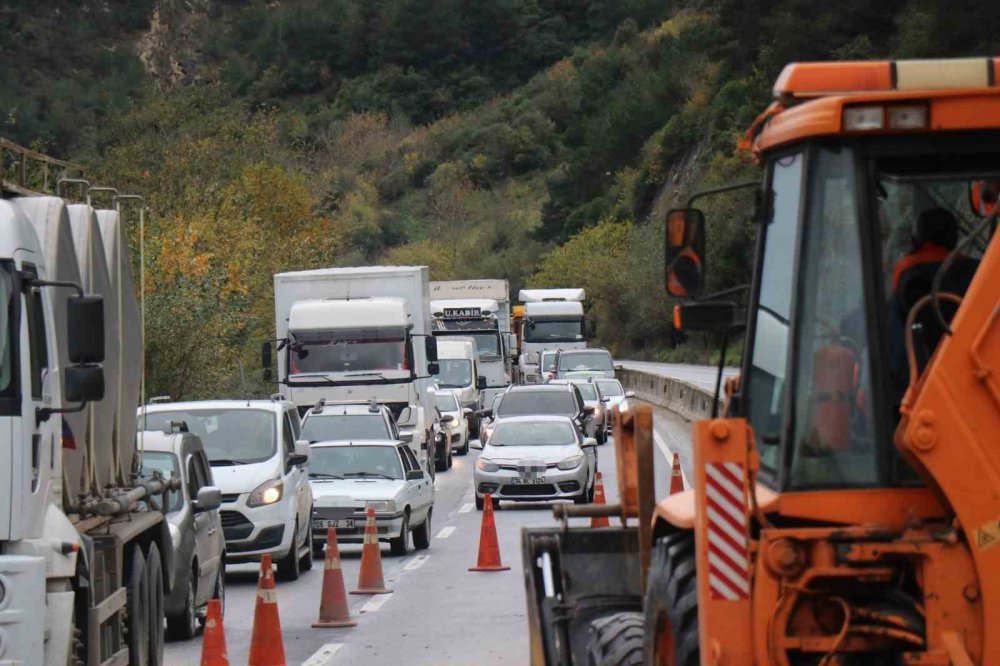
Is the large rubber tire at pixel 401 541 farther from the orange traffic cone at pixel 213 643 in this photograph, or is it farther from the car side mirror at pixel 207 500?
the orange traffic cone at pixel 213 643

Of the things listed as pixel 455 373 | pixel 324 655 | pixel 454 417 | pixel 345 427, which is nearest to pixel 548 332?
pixel 455 373

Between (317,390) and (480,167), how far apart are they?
128902 millimetres

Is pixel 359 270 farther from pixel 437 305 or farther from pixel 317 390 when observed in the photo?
pixel 437 305

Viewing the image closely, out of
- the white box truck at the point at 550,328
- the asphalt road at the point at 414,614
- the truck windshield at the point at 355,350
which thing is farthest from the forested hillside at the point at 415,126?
the white box truck at the point at 550,328

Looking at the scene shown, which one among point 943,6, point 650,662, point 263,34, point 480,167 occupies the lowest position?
point 650,662

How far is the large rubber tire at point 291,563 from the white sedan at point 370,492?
7.06ft

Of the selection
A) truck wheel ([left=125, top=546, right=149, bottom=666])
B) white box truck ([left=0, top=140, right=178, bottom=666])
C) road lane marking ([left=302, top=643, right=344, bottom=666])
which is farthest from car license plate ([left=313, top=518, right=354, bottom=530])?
truck wheel ([left=125, top=546, right=149, bottom=666])

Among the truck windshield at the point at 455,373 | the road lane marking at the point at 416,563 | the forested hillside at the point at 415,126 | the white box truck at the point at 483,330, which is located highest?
the forested hillside at the point at 415,126

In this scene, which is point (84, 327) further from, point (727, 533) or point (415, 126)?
point (415, 126)

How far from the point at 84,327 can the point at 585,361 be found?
148 feet

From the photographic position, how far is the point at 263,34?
18912cm

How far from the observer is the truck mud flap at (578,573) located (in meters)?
9.21

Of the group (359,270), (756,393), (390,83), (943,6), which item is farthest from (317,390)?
(390,83)

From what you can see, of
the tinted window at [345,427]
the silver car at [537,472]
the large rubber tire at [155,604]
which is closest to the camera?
the large rubber tire at [155,604]
